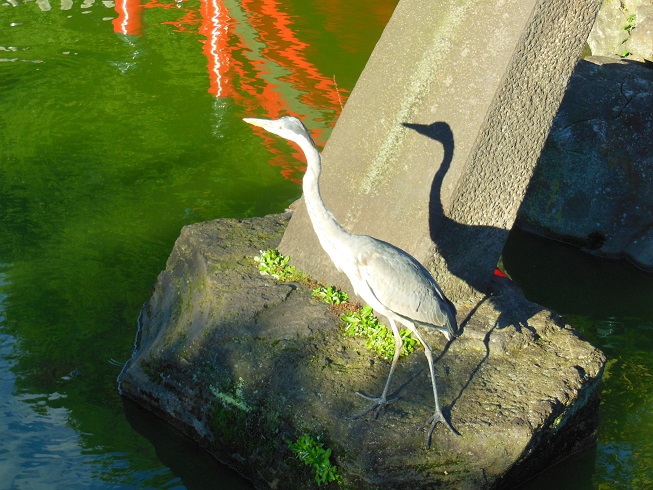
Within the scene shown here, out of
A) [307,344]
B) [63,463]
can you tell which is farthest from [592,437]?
[63,463]

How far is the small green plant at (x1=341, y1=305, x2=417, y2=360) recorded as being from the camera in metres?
4.70

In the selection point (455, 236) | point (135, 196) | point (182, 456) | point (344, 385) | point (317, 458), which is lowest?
point (135, 196)

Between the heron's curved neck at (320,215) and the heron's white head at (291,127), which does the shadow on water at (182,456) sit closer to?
the heron's curved neck at (320,215)

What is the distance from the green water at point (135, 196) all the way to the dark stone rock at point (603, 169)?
0.27 metres

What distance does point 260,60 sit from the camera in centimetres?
1071

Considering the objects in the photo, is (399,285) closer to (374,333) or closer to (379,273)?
(379,273)

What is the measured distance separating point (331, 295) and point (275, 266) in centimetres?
48

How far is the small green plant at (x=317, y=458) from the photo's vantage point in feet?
13.6

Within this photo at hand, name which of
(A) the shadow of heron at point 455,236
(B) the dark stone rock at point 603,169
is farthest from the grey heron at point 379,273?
(B) the dark stone rock at point 603,169

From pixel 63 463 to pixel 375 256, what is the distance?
6.64 feet

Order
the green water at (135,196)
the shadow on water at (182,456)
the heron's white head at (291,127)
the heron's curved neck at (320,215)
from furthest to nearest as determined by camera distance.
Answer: the green water at (135,196) < the shadow on water at (182,456) < the heron's curved neck at (320,215) < the heron's white head at (291,127)

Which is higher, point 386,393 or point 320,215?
point 320,215

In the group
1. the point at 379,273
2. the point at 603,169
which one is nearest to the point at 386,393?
the point at 379,273

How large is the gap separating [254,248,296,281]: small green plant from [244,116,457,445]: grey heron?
0.88m
